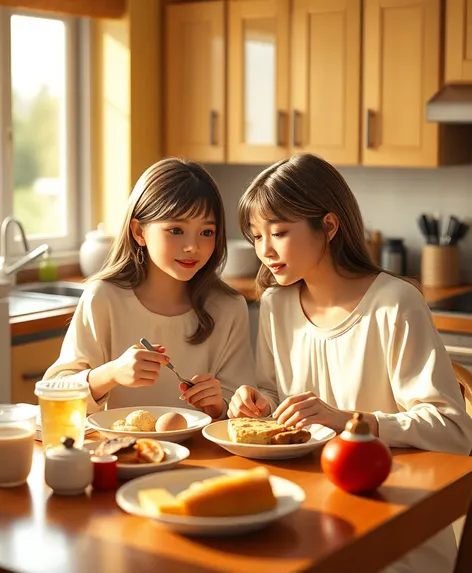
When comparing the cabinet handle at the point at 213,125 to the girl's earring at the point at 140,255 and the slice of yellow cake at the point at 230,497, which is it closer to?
the girl's earring at the point at 140,255

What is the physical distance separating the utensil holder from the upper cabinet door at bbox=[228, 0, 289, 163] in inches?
28.5

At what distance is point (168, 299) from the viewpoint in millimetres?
2398

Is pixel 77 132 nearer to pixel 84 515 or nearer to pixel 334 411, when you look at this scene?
pixel 334 411

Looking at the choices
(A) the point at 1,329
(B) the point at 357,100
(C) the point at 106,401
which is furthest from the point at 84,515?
(B) the point at 357,100

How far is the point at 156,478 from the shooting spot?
1.54 metres

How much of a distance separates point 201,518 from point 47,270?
302 cm

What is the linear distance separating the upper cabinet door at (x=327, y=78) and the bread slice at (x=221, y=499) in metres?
2.68

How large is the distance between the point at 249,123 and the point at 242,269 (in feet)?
2.01

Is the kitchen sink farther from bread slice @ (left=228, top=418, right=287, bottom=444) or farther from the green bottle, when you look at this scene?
bread slice @ (left=228, top=418, right=287, bottom=444)

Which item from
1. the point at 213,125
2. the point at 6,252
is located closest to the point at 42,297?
the point at 6,252

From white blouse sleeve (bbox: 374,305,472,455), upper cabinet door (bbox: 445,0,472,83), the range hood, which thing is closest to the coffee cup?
white blouse sleeve (bbox: 374,305,472,455)

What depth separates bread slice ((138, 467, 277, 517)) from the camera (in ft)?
4.54

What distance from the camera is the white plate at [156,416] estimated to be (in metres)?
1.83

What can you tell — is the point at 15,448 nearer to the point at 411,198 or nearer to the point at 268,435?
the point at 268,435
